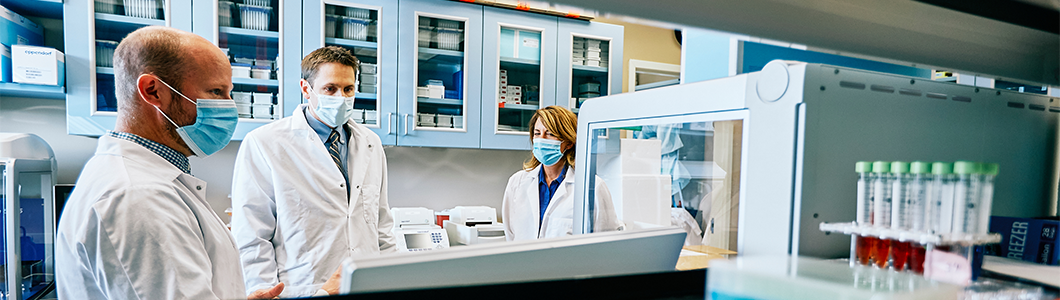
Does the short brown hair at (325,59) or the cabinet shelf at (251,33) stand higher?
the cabinet shelf at (251,33)

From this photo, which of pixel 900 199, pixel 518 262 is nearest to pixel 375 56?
pixel 518 262

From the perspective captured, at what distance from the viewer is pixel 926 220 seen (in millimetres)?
583

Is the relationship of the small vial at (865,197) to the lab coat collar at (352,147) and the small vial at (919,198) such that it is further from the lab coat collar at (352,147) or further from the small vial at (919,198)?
the lab coat collar at (352,147)

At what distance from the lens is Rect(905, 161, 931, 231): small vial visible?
1.91ft

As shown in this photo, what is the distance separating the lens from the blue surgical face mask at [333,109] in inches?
70.6

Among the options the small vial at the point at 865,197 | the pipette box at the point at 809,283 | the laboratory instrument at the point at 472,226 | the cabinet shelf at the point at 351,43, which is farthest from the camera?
the laboratory instrument at the point at 472,226

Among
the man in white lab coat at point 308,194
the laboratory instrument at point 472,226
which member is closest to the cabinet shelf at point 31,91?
the man in white lab coat at point 308,194

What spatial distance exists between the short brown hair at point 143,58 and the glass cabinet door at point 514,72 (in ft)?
6.11

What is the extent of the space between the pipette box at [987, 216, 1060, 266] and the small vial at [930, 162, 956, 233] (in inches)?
10.5

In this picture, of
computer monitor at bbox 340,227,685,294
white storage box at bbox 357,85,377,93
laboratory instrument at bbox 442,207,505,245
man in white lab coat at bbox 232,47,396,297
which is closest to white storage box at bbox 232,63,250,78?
white storage box at bbox 357,85,377,93

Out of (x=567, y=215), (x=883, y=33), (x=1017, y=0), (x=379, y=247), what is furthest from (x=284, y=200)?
(x=1017, y=0)

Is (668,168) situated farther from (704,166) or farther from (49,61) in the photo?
(49,61)

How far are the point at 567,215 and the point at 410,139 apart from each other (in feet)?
3.43

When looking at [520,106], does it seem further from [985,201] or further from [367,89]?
[985,201]
